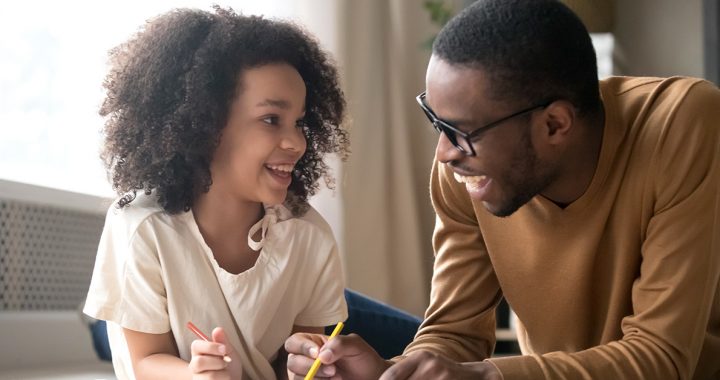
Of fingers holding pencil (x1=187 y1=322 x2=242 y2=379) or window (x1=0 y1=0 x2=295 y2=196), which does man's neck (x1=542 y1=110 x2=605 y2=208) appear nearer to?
fingers holding pencil (x1=187 y1=322 x2=242 y2=379)

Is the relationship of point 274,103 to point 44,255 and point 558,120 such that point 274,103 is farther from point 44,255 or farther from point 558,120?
point 44,255

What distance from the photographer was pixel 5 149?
8.73 ft

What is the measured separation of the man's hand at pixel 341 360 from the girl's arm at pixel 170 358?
0.12 metres

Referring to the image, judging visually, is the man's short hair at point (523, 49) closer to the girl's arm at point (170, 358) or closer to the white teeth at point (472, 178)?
the white teeth at point (472, 178)

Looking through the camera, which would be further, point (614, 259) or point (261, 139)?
point (261, 139)

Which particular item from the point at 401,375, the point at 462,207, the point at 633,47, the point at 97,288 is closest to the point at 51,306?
the point at 97,288

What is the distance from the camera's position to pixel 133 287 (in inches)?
64.9

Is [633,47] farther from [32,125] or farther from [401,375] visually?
[401,375]

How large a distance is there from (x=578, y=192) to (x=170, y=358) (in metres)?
0.69

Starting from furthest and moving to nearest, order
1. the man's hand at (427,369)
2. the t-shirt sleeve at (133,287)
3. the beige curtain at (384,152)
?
the beige curtain at (384,152), the t-shirt sleeve at (133,287), the man's hand at (427,369)

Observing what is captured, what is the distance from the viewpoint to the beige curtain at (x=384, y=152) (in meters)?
3.52

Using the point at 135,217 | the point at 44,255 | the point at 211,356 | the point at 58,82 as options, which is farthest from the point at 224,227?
the point at 58,82

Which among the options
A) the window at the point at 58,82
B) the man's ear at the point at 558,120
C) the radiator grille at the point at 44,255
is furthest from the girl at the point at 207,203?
the window at the point at 58,82

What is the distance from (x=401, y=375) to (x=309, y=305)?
53 cm
